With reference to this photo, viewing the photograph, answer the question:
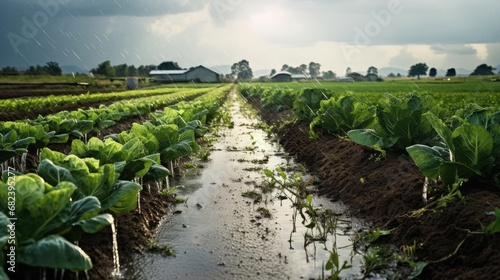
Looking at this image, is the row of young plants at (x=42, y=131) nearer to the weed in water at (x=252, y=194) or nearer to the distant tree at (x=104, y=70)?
the weed in water at (x=252, y=194)

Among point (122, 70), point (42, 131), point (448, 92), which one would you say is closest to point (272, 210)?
point (42, 131)

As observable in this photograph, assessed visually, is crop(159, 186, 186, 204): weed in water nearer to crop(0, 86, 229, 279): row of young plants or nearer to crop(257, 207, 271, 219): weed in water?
crop(257, 207, 271, 219): weed in water

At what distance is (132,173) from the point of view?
462 centimetres

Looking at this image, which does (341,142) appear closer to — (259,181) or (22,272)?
(259,181)

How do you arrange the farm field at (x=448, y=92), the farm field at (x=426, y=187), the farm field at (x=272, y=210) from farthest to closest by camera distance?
the farm field at (x=448, y=92) → the farm field at (x=426, y=187) → the farm field at (x=272, y=210)

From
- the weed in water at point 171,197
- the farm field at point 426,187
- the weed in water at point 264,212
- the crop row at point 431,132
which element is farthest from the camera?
the weed in water at point 171,197

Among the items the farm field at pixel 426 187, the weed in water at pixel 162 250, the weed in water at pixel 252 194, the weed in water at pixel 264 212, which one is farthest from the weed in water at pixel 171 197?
the farm field at pixel 426 187

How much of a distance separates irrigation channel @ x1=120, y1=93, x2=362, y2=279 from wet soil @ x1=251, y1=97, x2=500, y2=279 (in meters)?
0.36

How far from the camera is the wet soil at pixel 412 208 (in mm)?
3326

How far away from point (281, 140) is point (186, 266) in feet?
26.3

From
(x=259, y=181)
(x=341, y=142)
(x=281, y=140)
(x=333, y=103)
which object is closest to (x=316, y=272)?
(x=259, y=181)

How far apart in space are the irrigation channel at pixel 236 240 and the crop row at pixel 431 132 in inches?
Answer: 40.5

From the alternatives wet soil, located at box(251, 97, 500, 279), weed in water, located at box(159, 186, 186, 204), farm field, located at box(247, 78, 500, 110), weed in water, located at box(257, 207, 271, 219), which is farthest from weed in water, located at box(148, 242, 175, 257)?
farm field, located at box(247, 78, 500, 110)

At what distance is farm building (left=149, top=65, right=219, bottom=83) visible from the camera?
3199 inches
